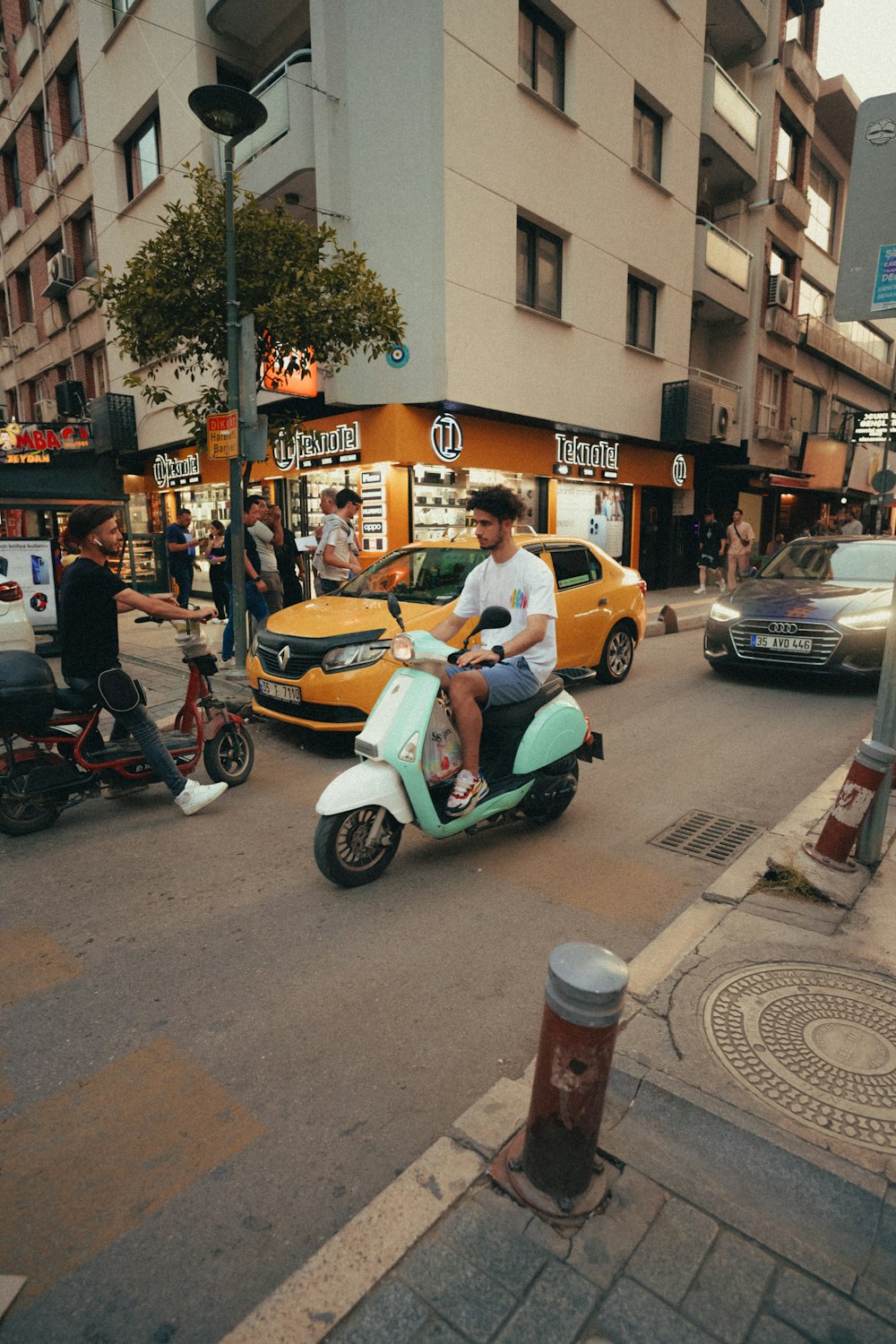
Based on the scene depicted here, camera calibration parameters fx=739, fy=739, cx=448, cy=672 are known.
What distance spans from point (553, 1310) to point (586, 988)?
68cm

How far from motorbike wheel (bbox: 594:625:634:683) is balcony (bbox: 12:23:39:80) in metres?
24.2

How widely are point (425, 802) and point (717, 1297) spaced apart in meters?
2.39

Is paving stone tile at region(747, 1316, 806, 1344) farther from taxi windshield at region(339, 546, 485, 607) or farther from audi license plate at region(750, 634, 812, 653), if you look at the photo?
audi license plate at region(750, 634, 812, 653)

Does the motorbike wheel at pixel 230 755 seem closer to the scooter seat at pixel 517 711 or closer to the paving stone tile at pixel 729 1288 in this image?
the scooter seat at pixel 517 711

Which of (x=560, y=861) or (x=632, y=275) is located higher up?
(x=632, y=275)

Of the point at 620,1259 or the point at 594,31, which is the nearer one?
the point at 620,1259

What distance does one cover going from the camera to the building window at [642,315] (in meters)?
16.9

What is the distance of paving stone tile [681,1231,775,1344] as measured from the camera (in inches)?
62.7

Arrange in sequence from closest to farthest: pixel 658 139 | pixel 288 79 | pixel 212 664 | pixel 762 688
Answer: pixel 212 664
pixel 762 688
pixel 288 79
pixel 658 139

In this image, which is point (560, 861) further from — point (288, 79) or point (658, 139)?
point (658, 139)

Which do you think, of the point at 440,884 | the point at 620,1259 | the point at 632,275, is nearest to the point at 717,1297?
the point at 620,1259

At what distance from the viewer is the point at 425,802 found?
12.5 feet

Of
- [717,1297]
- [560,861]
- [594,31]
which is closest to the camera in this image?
[717,1297]

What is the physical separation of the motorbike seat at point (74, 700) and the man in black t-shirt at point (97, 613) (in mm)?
21
